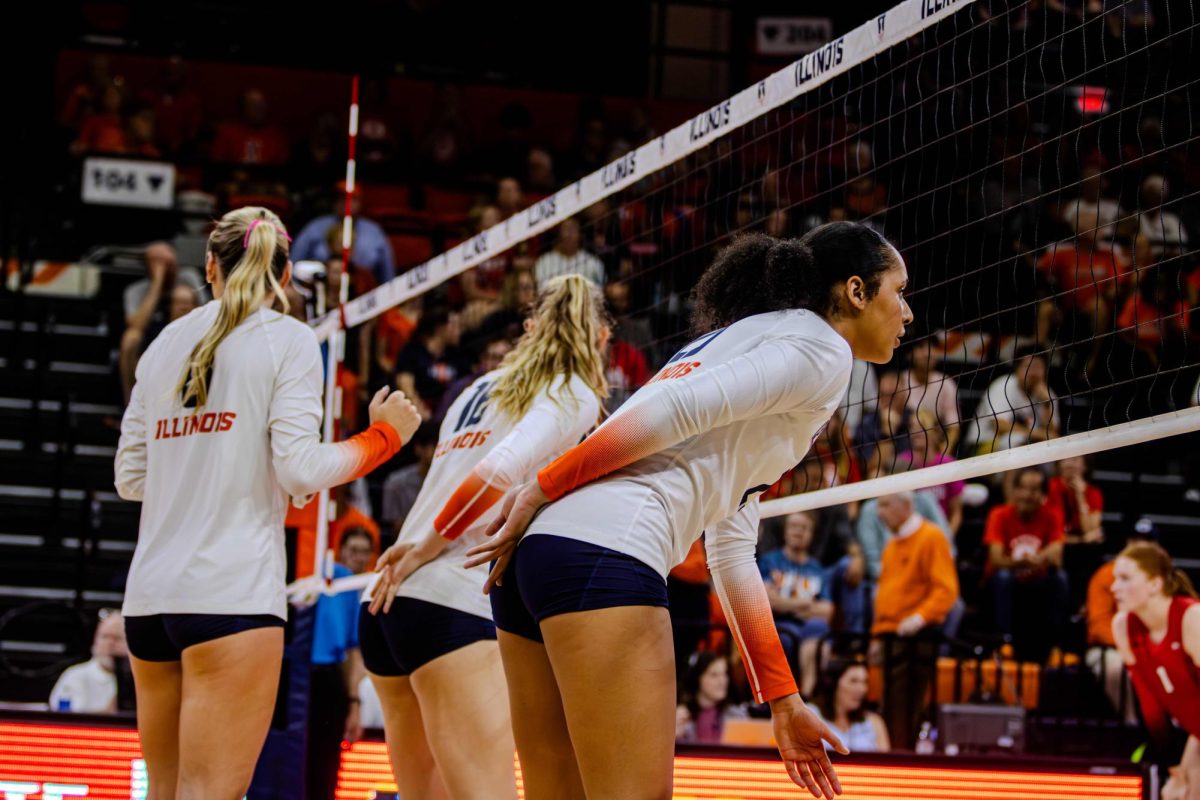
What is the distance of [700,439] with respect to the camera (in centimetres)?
274

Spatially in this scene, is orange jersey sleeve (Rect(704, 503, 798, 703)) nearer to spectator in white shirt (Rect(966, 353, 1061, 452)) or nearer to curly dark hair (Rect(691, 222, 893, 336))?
curly dark hair (Rect(691, 222, 893, 336))

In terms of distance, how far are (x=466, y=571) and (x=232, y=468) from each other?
71 centimetres

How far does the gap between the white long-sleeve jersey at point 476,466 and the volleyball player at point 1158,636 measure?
3.86m

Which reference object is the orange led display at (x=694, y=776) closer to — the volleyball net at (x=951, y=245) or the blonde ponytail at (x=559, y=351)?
the volleyball net at (x=951, y=245)

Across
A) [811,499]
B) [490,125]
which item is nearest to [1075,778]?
[811,499]

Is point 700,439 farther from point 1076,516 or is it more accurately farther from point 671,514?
point 1076,516

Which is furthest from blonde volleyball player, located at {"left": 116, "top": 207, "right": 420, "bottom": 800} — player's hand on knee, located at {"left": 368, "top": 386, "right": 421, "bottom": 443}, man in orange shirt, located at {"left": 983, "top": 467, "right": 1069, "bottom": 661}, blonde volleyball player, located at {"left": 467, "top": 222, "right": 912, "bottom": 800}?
man in orange shirt, located at {"left": 983, "top": 467, "right": 1069, "bottom": 661}

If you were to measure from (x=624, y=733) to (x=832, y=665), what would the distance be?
17.6 ft

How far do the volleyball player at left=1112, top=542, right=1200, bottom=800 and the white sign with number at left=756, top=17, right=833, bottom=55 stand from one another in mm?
9401

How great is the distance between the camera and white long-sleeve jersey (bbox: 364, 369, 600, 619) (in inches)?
146

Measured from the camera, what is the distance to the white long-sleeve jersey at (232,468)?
3576 mm

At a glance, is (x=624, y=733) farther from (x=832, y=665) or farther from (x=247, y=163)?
(x=247, y=163)

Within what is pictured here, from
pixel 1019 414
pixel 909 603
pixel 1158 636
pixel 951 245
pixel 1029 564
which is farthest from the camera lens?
pixel 951 245

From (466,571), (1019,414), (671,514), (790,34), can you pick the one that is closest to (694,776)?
(466,571)
